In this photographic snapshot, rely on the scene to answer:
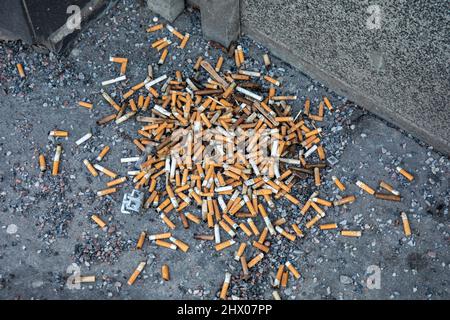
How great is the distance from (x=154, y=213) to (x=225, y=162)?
0.94m

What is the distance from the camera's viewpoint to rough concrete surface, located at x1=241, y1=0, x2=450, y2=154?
5562mm

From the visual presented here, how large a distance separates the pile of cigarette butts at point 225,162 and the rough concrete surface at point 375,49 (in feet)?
1.54

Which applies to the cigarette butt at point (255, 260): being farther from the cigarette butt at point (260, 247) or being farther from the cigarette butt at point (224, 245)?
the cigarette butt at point (224, 245)

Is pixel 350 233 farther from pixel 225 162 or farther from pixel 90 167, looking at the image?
pixel 90 167

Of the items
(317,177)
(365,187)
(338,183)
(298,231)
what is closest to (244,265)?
(298,231)

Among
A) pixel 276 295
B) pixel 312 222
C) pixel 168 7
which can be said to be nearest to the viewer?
pixel 276 295

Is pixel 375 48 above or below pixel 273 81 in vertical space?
above

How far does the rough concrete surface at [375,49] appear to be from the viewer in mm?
5562

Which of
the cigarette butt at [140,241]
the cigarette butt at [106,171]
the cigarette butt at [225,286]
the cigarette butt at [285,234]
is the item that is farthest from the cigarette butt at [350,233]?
the cigarette butt at [106,171]

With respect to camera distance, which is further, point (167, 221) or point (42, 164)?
point (42, 164)

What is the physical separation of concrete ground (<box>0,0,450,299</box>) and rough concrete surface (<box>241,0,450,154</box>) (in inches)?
8.6

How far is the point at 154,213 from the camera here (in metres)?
6.25
